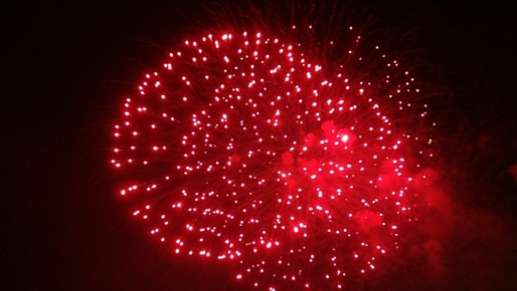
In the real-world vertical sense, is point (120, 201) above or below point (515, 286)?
above

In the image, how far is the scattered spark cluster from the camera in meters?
5.35

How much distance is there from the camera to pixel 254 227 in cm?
559

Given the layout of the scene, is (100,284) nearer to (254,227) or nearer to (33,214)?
(33,214)

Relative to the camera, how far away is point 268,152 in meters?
5.46

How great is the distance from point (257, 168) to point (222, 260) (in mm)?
1501

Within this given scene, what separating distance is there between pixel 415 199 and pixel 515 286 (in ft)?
4.63

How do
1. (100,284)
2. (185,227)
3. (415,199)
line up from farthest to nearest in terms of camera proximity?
(100,284) → (415,199) → (185,227)

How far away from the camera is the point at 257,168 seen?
18.1 feet

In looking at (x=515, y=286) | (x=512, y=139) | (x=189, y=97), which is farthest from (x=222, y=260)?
(x=512, y=139)

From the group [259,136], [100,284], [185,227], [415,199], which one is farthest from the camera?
[100,284]

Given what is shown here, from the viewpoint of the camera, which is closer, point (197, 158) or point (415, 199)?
point (197, 158)

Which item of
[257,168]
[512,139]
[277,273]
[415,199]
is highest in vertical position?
[512,139]

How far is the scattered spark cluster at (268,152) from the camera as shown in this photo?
5.35 meters

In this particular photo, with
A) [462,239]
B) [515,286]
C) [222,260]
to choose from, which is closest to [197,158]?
[222,260]
